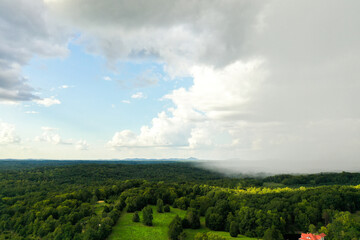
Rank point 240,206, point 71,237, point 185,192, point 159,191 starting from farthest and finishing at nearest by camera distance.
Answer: point 185,192, point 159,191, point 240,206, point 71,237

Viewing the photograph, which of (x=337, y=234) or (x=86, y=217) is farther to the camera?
(x=86, y=217)

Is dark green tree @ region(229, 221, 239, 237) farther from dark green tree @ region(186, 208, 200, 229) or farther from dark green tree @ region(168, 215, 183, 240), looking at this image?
dark green tree @ region(168, 215, 183, 240)

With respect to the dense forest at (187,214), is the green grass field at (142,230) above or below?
below

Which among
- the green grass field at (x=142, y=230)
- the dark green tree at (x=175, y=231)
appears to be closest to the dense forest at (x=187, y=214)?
the dark green tree at (x=175, y=231)

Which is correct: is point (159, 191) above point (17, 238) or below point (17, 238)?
above

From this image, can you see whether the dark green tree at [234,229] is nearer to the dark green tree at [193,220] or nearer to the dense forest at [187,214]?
the dense forest at [187,214]

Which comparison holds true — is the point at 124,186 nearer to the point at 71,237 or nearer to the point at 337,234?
the point at 71,237

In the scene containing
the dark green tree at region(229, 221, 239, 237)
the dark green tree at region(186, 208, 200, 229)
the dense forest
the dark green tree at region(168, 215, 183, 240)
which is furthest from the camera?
the dark green tree at region(186, 208, 200, 229)

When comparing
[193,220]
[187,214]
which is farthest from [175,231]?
[187,214]

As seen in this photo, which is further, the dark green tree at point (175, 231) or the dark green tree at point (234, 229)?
the dark green tree at point (234, 229)

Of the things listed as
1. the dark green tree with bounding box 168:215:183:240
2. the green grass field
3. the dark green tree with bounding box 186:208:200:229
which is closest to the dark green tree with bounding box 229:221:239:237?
the green grass field

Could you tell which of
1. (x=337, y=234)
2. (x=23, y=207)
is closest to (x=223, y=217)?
(x=337, y=234)
